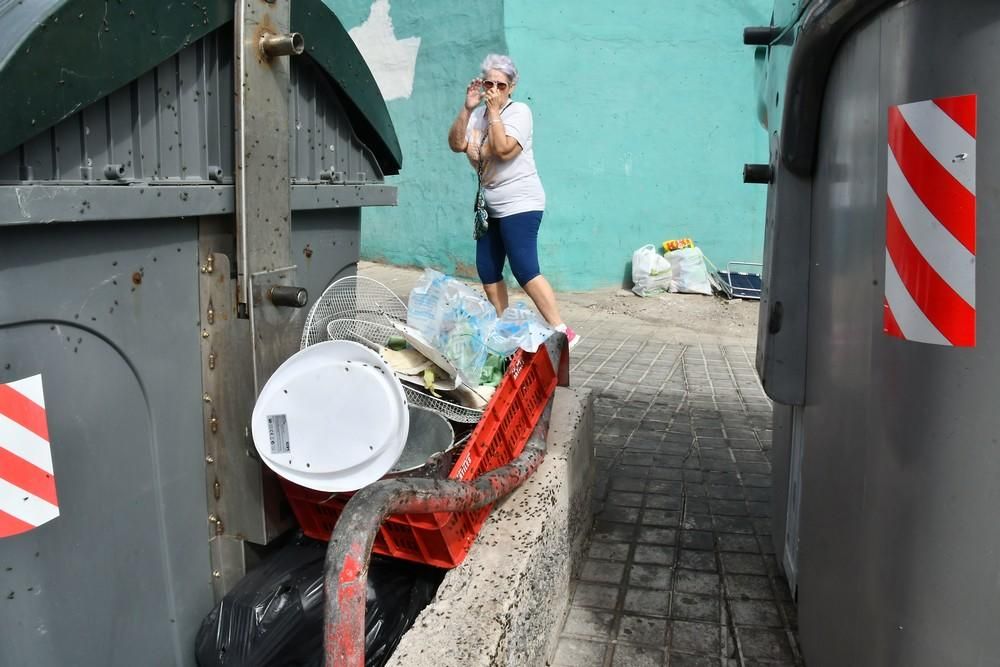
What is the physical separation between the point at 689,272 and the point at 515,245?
4.67 meters

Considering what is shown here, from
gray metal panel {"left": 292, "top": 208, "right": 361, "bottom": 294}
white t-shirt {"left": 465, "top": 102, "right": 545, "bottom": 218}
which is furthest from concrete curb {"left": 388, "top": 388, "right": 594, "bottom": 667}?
white t-shirt {"left": 465, "top": 102, "right": 545, "bottom": 218}

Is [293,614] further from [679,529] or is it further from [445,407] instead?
[679,529]

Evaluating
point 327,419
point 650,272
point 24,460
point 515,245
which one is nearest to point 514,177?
point 515,245

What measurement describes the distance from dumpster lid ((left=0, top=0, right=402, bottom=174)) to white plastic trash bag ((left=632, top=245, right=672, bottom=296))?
7044mm

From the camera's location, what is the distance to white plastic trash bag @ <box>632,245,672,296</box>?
8.73 meters

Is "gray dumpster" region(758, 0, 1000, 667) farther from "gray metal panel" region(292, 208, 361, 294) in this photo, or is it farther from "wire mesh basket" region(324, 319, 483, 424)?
"gray metal panel" region(292, 208, 361, 294)

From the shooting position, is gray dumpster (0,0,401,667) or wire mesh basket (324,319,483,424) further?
wire mesh basket (324,319,483,424)

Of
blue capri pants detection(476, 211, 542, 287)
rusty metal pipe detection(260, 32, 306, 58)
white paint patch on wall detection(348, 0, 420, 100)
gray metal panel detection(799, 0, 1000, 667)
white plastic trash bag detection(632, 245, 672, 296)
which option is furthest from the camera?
white paint patch on wall detection(348, 0, 420, 100)

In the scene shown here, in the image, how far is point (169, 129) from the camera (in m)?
1.95

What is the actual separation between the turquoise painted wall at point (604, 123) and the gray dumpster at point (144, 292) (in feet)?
20.9

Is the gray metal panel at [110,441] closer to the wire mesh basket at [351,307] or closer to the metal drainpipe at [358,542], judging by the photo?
the wire mesh basket at [351,307]

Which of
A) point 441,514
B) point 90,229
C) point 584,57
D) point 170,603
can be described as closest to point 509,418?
point 441,514

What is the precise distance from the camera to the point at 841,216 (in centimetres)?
185

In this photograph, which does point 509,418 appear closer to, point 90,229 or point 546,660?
point 546,660
